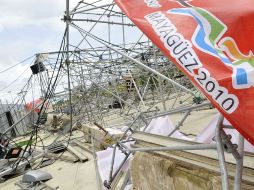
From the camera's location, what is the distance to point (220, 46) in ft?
5.48

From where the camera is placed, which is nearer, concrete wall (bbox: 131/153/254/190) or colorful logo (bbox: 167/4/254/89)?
colorful logo (bbox: 167/4/254/89)

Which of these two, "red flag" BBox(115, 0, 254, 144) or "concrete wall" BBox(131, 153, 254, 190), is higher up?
"red flag" BBox(115, 0, 254, 144)

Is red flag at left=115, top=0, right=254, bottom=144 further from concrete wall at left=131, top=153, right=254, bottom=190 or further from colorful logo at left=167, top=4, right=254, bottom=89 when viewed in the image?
concrete wall at left=131, top=153, right=254, bottom=190

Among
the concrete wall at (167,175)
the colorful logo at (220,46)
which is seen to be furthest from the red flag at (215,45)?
the concrete wall at (167,175)

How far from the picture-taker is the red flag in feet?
4.75

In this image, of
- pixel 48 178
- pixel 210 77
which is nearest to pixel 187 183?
pixel 210 77

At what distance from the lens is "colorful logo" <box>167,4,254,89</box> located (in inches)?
58.0

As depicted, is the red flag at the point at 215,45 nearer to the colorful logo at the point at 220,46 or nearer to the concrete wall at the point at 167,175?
the colorful logo at the point at 220,46

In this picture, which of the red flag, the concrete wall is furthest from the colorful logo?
the concrete wall

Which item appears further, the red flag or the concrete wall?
the concrete wall

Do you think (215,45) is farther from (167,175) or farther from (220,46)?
(167,175)

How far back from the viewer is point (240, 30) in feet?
5.57

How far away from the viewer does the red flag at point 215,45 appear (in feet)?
4.75

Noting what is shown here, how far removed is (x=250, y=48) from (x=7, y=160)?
10.2m
